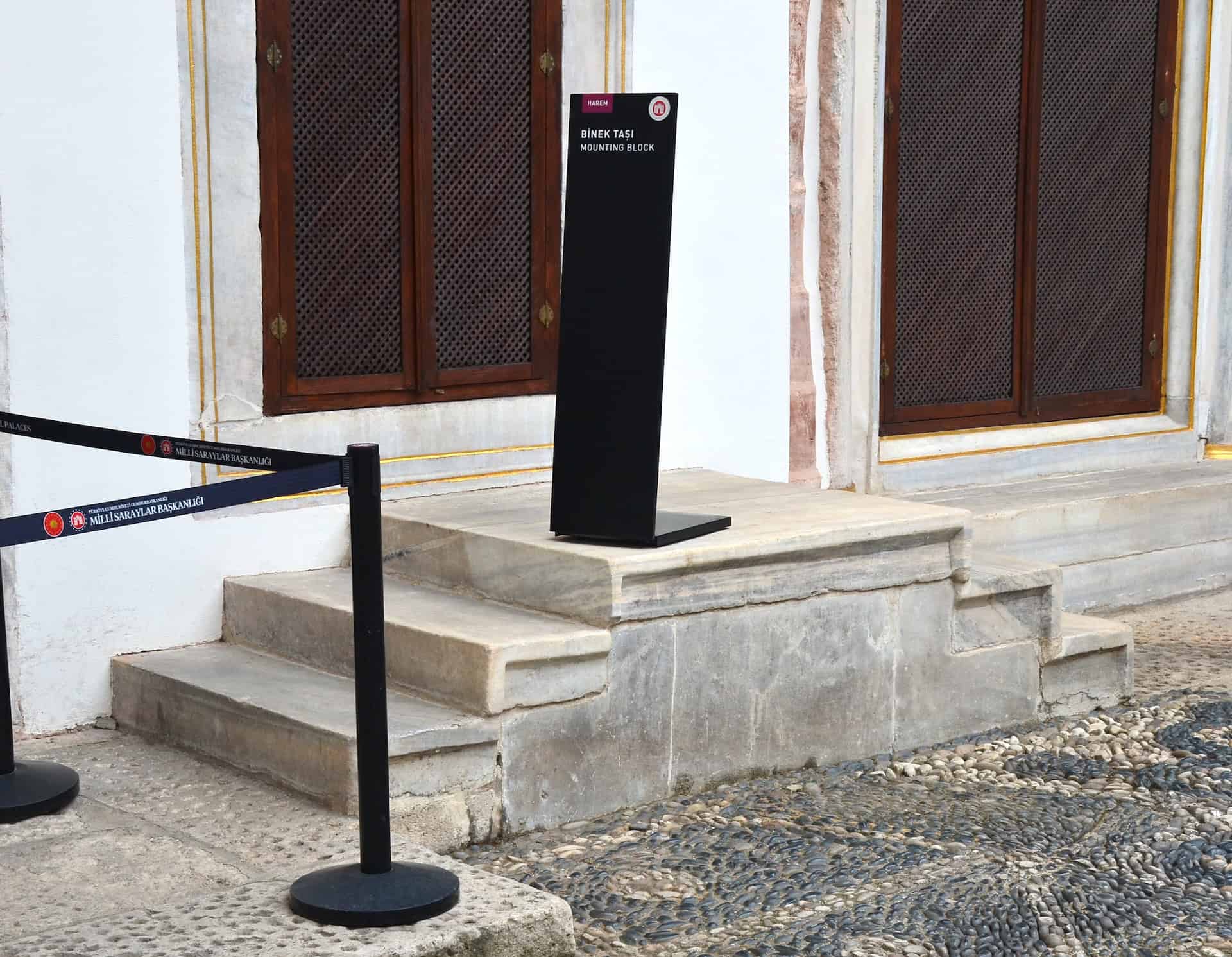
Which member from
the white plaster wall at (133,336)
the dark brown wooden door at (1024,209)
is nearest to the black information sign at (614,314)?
the white plaster wall at (133,336)

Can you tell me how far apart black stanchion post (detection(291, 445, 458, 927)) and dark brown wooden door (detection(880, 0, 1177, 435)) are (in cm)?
398

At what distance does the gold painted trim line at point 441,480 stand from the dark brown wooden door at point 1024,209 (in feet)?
6.16

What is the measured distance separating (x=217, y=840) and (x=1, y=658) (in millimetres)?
663

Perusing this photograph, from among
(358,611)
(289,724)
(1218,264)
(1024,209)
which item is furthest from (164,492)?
(1218,264)

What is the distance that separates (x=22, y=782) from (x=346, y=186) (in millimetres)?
2035

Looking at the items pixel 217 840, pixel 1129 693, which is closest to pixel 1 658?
pixel 217 840

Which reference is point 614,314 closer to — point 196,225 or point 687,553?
point 687,553

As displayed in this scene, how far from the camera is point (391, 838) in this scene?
3.65 meters

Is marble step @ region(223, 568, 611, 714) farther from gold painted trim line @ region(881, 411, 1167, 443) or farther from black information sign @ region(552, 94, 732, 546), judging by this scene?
gold painted trim line @ region(881, 411, 1167, 443)

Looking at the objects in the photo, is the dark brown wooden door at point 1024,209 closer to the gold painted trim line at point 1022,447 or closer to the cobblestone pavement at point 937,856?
the gold painted trim line at point 1022,447

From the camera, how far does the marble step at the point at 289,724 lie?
12.9ft

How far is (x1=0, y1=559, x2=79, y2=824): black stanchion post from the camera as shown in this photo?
12.8 feet

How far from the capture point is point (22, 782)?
158 inches

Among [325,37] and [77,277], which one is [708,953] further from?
[325,37]
